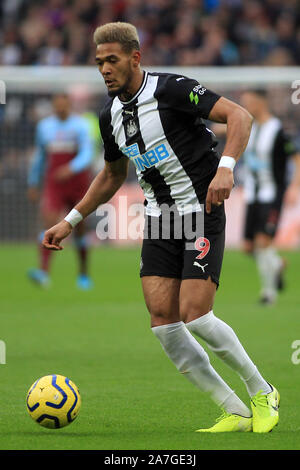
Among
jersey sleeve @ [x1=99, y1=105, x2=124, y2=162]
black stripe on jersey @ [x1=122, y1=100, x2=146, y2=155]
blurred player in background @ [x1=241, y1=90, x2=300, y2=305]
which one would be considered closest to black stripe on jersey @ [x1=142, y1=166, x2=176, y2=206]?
black stripe on jersey @ [x1=122, y1=100, x2=146, y2=155]

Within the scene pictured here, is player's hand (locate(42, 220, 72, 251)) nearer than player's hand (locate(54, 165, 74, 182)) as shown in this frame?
Yes

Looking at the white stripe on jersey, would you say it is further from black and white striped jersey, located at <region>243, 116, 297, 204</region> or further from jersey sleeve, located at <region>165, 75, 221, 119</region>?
jersey sleeve, located at <region>165, 75, 221, 119</region>

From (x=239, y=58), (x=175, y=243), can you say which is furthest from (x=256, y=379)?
(x=239, y=58)

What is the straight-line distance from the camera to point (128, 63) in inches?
219

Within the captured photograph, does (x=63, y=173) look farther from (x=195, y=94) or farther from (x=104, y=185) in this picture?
(x=195, y=94)

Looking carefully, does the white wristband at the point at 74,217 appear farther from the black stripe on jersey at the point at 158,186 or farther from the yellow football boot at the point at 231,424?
the yellow football boot at the point at 231,424

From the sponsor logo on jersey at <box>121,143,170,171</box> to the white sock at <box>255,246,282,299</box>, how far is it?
676 cm

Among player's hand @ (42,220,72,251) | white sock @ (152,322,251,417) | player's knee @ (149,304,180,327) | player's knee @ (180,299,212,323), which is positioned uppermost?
player's hand @ (42,220,72,251)

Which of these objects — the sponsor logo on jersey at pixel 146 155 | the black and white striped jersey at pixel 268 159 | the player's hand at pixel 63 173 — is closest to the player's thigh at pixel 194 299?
the sponsor logo on jersey at pixel 146 155

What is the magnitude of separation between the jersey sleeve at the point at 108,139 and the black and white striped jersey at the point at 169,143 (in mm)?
143

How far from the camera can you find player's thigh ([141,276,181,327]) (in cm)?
561

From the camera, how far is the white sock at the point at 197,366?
560 cm

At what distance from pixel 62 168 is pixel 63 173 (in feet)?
1.23

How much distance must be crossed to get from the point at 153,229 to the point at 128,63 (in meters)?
0.97
